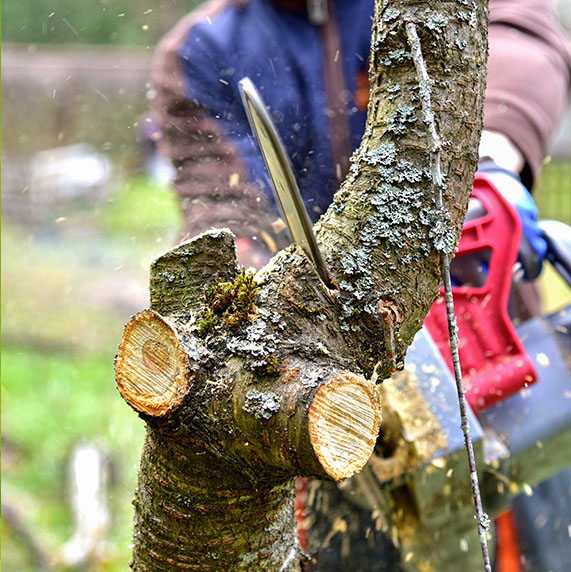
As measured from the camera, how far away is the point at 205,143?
1.64 metres

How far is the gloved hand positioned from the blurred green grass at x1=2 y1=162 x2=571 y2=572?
2.11 feet

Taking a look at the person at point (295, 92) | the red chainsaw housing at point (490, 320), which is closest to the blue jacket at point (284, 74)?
the person at point (295, 92)

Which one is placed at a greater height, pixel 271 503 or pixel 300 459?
pixel 300 459

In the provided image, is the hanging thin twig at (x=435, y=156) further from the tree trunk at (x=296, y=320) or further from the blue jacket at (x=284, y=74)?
the blue jacket at (x=284, y=74)

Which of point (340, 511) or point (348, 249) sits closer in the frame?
point (348, 249)

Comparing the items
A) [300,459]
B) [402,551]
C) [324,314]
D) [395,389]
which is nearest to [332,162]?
[395,389]

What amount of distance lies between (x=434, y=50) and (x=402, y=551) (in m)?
0.86

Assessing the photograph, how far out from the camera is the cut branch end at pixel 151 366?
2.05 ft

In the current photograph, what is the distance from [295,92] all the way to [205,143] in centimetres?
27

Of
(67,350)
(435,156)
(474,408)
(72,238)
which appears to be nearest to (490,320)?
(474,408)

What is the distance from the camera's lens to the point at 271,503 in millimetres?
729

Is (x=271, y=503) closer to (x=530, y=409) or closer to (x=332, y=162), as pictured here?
(x=530, y=409)

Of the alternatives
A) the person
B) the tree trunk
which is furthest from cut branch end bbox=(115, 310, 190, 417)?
the person

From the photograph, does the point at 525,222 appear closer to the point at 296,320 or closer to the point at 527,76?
the point at 296,320
